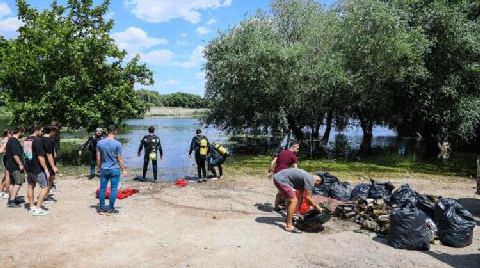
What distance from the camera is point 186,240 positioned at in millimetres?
8859

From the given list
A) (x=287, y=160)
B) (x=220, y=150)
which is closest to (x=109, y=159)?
(x=287, y=160)

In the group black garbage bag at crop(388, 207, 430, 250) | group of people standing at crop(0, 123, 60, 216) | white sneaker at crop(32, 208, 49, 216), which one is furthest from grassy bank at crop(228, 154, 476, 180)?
white sneaker at crop(32, 208, 49, 216)

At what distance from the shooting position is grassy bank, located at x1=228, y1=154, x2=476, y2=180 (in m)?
19.6

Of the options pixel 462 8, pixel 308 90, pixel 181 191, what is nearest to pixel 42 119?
pixel 181 191

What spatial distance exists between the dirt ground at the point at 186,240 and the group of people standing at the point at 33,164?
0.37m

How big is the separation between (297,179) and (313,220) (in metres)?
0.92

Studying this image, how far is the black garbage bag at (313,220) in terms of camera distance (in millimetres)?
9648

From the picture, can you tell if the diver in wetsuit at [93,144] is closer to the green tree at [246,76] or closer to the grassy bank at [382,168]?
the grassy bank at [382,168]

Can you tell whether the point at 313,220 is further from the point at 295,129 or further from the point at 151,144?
the point at 295,129

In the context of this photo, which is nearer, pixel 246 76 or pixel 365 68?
pixel 365 68

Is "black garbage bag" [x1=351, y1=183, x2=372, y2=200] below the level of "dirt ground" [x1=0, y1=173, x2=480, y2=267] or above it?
above

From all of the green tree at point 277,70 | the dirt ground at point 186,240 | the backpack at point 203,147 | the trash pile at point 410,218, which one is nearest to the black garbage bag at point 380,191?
the trash pile at point 410,218

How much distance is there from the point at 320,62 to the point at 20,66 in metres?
15.0

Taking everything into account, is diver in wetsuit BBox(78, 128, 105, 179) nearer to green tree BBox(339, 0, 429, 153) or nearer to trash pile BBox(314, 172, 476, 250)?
trash pile BBox(314, 172, 476, 250)
